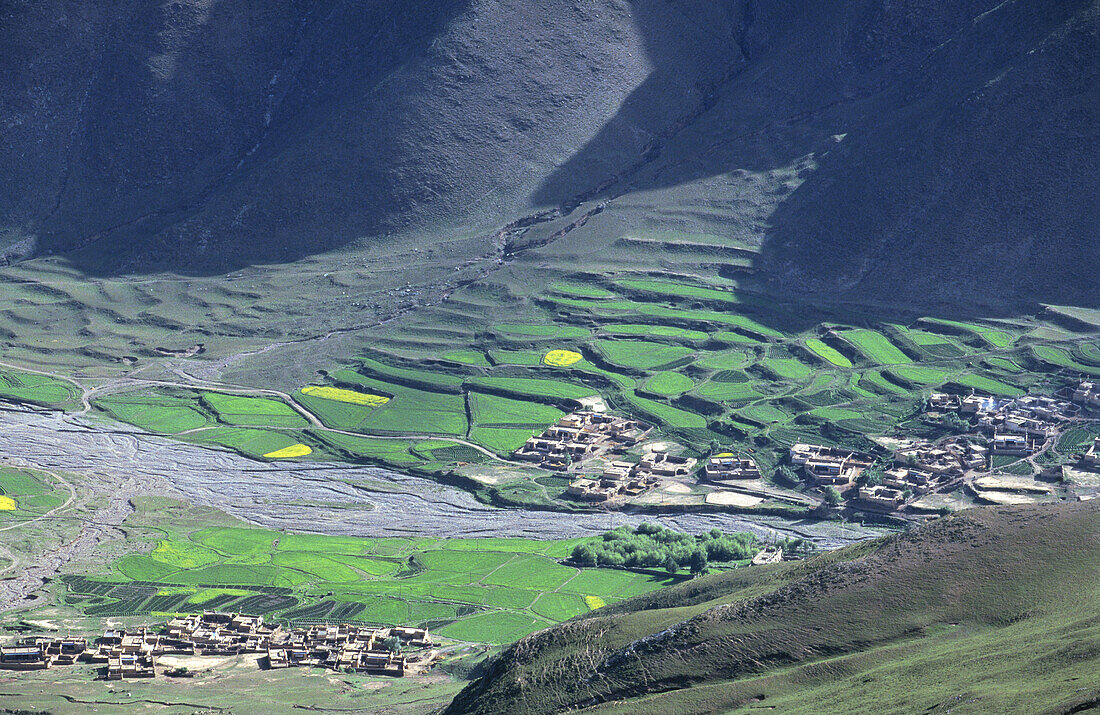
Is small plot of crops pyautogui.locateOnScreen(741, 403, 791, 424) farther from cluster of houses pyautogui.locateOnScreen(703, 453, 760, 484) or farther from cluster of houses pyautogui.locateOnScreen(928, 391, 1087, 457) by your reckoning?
cluster of houses pyautogui.locateOnScreen(928, 391, 1087, 457)

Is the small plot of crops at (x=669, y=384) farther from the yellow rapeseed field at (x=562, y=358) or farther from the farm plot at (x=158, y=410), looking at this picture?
the farm plot at (x=158, y=410)

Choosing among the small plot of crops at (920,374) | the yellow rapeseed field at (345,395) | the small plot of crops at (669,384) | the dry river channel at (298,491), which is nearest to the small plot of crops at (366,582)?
the dry river channel at (298,491)

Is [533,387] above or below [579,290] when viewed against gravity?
below

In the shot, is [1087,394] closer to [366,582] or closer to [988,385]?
[988,385]

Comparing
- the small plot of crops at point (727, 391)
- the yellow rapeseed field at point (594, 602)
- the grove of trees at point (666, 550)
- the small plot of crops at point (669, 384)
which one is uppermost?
the small plot of crops at point (669, 384)

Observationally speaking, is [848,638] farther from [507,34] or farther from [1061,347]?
[507,34]

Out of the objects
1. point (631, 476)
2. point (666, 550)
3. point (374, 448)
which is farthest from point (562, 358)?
point (666, 550)
